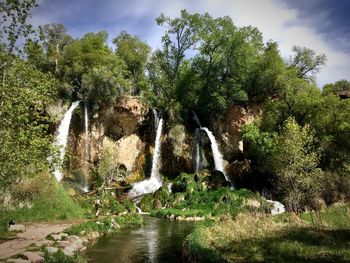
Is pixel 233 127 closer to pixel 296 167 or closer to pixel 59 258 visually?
pixel 296 167

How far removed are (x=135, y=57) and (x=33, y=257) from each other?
48511 millimetres

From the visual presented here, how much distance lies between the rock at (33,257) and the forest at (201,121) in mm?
319

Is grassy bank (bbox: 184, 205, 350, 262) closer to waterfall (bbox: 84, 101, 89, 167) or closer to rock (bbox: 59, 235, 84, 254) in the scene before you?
rock (bbox: 59, 235, 84, 254)

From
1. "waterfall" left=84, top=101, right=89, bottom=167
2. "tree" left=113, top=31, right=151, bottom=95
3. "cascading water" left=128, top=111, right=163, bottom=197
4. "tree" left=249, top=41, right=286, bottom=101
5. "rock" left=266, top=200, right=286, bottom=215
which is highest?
"tree" left=113, top=31, right=151, bottom=95

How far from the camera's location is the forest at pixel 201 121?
633 inches

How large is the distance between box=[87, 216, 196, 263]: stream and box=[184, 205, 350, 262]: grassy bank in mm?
1275

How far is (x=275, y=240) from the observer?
53.1ft

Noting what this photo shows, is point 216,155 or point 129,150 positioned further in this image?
point 129,150

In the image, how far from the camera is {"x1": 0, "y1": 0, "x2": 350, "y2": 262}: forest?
16078mm

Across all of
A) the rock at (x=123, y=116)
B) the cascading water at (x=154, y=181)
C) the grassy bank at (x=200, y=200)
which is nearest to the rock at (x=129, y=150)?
the rock at (x=123, y=116)

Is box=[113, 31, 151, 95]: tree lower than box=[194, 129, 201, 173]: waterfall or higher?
higher

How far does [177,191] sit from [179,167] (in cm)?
635

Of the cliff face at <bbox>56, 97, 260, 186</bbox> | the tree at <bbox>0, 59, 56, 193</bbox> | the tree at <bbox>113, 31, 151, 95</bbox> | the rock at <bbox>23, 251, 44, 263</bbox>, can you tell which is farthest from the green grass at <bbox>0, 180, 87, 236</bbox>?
the tree at <bbox>113, 31, 151, 95</bbox>

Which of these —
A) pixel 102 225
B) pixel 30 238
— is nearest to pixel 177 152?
pixel 102 225
